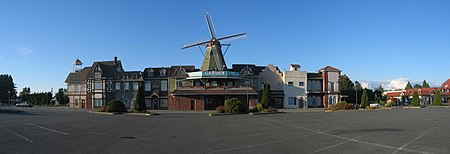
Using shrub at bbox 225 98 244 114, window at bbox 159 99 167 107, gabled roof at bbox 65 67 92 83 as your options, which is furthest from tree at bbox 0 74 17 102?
shrub at bbox 225 98 244 114

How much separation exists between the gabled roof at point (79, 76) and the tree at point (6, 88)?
44.1 m

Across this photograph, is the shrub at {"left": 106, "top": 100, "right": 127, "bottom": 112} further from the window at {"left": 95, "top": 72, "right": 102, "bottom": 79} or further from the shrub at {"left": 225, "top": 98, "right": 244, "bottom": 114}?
the window at {"left": 95, "top": 72, "right": 102, "bottom": 79}

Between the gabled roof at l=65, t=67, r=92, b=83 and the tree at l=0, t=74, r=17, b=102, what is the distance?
44.1m

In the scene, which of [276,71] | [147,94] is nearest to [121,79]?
[147,94]

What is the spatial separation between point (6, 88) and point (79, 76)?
56.6 meters

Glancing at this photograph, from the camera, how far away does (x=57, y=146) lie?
1280 centimetres

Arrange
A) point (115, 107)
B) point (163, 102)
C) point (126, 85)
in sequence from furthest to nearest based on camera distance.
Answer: point (126, 85), point (163, 102), point (115, 107)

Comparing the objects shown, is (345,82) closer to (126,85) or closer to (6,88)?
(126,85)

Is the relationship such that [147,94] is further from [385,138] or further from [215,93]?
[385,138]

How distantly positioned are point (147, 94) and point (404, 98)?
72.2 m

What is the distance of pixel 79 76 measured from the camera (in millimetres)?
71062

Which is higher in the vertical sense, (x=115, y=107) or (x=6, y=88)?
(x=6, y=88)

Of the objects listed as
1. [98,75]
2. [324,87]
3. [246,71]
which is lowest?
[324,87]

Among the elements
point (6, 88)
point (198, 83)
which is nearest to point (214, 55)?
point (198, 83)
